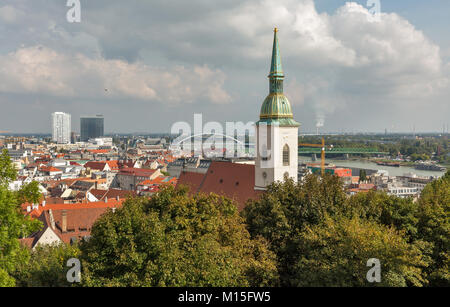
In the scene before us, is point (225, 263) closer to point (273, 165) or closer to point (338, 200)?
point (338, 200)

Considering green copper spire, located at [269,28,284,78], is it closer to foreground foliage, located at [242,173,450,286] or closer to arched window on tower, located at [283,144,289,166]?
arched window on tower, located at [283,144,289,166]

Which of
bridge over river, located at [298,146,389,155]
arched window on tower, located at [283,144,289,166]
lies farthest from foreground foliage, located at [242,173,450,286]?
bridge over river, located at [298,146,389,155]

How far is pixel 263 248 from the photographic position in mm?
15164

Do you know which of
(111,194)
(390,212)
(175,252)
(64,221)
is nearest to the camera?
(175,252)

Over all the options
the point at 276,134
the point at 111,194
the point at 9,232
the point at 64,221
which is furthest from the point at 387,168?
the point at 9,232

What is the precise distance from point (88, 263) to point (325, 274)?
25.3 feet

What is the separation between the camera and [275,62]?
26.4 meters

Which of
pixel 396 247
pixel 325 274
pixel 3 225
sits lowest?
pixel 325 274

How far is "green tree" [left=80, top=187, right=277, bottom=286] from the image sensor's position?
41.2 ft

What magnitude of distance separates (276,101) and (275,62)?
8.74 ft

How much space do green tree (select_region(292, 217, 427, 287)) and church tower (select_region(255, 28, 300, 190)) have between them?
38.5 ft

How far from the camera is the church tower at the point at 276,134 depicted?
85.8 feet

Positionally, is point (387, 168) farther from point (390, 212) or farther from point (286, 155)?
point (390, 212)

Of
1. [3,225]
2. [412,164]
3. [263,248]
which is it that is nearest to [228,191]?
[263,248]
